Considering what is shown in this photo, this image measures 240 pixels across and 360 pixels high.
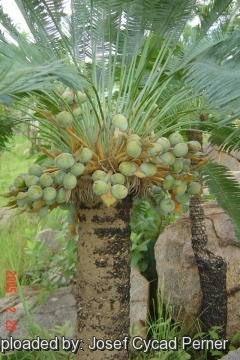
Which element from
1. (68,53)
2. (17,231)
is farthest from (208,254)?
(17,231)

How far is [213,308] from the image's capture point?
309 cm

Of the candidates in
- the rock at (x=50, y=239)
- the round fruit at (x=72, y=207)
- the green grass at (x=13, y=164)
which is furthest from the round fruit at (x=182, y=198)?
the green grass at (x=13, y=164)

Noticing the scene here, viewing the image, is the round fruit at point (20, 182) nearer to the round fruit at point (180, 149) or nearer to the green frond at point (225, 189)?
the round fruit at point (180, 149)

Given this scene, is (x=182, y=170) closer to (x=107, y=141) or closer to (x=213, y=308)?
(x=107, y=141)

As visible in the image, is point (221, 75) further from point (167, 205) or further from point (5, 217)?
point (5, 217)

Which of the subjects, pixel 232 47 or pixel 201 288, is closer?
pixel 232 47

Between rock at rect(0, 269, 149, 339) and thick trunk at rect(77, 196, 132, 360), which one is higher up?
thick trunk at rect(77, 196, 132, 360)

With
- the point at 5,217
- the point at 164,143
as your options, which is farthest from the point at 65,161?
the point at 5,217

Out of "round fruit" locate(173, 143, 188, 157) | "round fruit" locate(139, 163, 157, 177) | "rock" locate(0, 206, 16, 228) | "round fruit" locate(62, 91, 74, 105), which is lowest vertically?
"rock" locate(0, 206, 16, 228)

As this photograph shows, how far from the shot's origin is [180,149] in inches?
76.3

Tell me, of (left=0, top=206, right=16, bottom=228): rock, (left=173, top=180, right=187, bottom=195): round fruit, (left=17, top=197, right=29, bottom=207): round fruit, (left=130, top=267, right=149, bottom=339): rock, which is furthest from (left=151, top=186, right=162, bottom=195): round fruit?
(left=0, top=206, right=16, bottom=228): rock

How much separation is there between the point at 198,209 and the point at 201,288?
51cm

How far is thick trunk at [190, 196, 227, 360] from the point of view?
3.05 meters

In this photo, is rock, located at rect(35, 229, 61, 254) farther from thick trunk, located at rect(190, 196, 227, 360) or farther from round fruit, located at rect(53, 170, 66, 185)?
round fruit, located at rect(53, 170, 66, 185)
